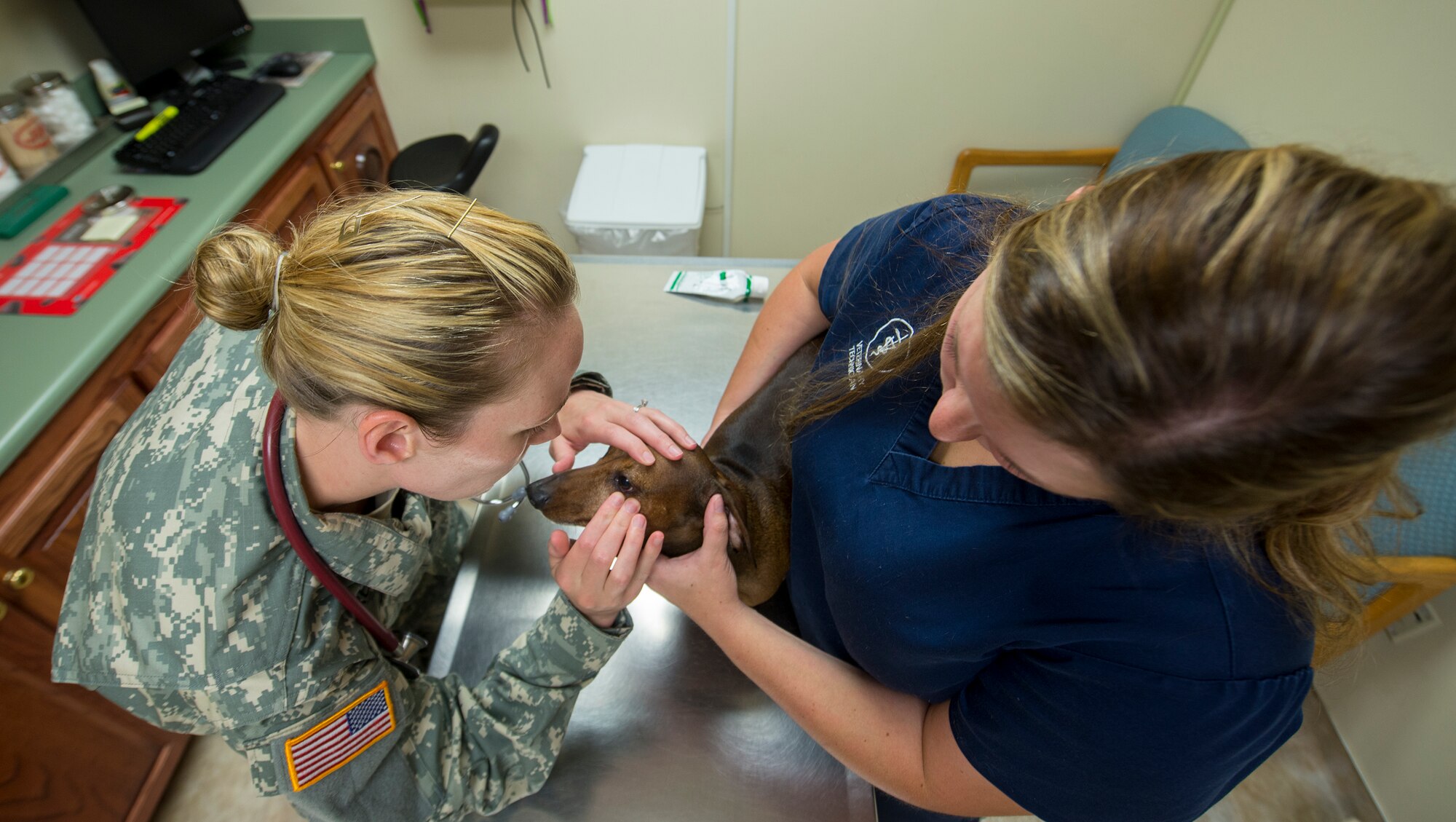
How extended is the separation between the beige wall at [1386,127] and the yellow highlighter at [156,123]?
338 centimetres

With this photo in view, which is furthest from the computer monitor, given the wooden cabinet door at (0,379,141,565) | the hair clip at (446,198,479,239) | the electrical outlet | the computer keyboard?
the electrical outlet

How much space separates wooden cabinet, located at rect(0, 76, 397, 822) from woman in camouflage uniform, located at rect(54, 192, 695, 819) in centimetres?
66

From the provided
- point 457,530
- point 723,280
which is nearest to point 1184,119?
point 723,280

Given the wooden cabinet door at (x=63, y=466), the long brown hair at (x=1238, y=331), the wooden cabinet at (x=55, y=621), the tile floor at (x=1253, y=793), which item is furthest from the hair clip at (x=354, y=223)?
the tile floor at (x=1253, y=793)

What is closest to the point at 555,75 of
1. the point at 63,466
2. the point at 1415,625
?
the point at 63,466

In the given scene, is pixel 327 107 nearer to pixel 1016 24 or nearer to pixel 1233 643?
pixel 1016 24

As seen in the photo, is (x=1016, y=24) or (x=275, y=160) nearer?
(x=275, y=160)

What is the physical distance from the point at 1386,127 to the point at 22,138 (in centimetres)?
402

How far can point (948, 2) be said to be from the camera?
2580 millimetres

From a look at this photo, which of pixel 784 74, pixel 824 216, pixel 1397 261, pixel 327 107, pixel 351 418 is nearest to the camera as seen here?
pixel 1397 261

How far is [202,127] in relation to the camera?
2.25 m

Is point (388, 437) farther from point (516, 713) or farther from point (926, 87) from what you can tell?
point (926, 87)

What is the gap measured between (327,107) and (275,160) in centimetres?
42

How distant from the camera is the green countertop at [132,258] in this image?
1.46 metres
